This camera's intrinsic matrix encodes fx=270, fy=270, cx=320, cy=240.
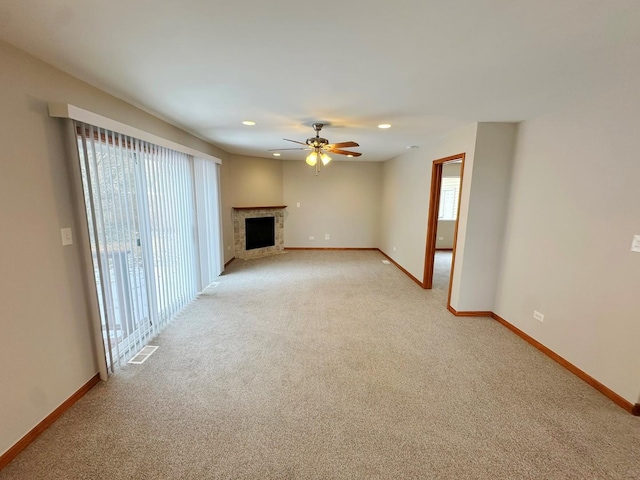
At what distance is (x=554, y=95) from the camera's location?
2.16m

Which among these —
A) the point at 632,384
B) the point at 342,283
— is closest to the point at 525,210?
Result: the point at 632,384

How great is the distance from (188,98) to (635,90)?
11.3 ft

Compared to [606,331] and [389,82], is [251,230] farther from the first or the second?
[606,331]

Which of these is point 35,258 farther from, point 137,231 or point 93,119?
point 93,119

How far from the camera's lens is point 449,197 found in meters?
7.24

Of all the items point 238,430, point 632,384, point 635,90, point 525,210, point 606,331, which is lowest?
point 238,430

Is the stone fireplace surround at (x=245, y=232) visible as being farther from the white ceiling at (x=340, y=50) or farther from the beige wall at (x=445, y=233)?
the beige wall at (x=445, y=233)

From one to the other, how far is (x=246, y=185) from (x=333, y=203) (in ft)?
7.47

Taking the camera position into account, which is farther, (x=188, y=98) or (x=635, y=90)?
(x=188, y=98)

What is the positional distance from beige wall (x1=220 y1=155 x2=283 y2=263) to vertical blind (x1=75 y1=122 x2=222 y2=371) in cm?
150

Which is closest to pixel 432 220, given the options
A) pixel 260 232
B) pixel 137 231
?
pixel 137 231

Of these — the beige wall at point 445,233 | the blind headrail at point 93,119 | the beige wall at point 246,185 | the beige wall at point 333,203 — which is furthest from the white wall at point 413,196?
the blind headrail at point 93,119

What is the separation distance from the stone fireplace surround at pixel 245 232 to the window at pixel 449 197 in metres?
4.24

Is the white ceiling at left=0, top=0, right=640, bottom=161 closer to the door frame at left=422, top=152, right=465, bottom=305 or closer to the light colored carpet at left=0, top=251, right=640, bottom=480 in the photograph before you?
the door frame at left=422, top=152, right=465, bottom=305
